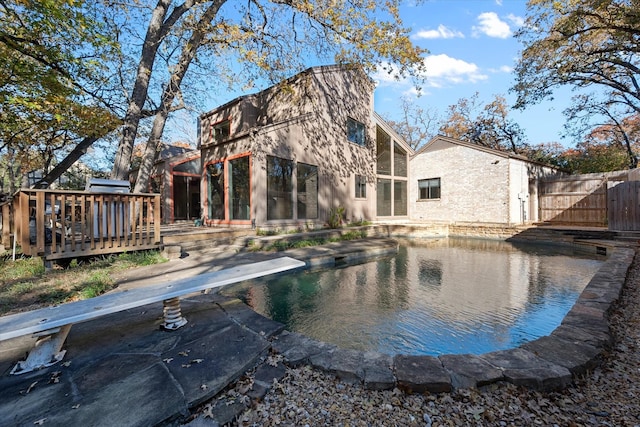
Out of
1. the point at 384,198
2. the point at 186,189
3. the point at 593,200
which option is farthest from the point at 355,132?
the point at 593,200

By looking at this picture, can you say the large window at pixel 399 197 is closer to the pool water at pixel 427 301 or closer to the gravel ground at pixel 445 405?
the pool water at pixel 427 301

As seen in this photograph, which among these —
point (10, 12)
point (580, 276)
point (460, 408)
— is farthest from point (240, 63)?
point (580, 276)

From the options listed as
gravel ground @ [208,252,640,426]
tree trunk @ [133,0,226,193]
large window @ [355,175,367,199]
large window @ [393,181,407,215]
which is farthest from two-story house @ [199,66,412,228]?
gravel ground @ [208,252,640,426]

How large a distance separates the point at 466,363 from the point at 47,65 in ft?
29.0

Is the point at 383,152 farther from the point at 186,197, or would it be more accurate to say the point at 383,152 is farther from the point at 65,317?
the point at 65,317

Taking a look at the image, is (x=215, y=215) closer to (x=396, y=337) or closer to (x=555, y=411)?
(x=396, y=337)

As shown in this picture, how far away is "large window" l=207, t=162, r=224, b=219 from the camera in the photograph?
362 inches

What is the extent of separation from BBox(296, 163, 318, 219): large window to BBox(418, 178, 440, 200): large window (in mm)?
8469

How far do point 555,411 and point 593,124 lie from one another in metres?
21.0

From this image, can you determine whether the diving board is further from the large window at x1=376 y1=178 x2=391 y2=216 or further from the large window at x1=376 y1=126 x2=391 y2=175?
the large window at x1=376 y1=126 x2=391 y2=175

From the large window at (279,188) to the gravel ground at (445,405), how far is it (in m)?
7.10

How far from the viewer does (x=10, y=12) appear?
4844mm

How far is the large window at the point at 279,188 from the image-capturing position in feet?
28.2

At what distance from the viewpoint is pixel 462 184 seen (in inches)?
559
